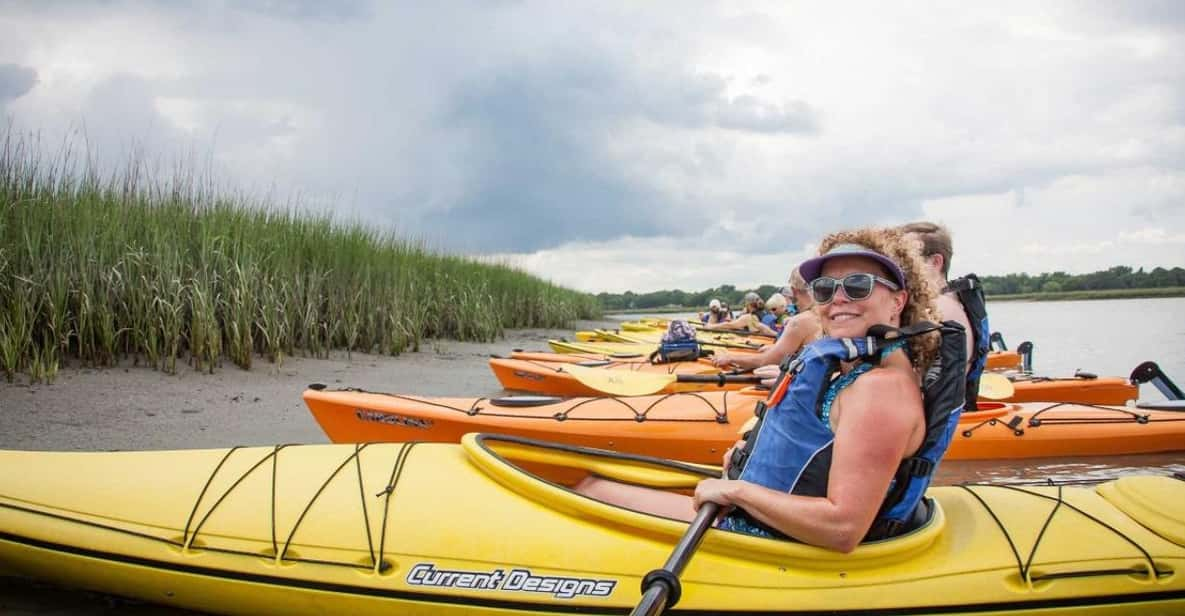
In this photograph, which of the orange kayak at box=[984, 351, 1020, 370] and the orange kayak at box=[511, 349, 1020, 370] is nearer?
the orange kayak at box=[511, 349, 1020, 370]

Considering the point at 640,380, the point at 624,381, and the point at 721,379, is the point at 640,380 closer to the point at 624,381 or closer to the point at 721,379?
the point at 624,381

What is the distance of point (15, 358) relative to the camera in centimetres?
529

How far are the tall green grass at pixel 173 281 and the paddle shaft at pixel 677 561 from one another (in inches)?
209

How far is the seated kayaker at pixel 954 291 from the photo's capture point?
3.03 m

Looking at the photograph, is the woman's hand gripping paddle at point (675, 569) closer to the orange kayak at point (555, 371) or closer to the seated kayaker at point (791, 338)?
the seated kayaker at point (791, 338)

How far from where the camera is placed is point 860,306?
2012 millimetres

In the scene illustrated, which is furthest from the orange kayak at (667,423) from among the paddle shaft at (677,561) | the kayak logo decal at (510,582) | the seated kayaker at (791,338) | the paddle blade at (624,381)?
the paddle shaft at (677,561)

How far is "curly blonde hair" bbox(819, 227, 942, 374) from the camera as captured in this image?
6.45 feet

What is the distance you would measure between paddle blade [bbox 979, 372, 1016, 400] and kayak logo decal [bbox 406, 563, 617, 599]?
504 centimetres

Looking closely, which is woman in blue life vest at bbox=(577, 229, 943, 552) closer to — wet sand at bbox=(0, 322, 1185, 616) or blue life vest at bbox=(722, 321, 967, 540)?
blue life vest at bbox=(722, 321, 967, 540)

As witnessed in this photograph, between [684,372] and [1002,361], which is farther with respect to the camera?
[1002,361]

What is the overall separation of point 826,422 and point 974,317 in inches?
57.6

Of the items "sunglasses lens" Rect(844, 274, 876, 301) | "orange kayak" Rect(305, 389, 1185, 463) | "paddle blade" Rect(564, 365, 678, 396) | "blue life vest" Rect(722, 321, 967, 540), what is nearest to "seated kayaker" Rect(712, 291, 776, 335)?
"paddle blade" Rect(564, 365, 678, 396)

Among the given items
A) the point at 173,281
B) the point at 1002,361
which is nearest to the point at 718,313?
the point at 1002,361
